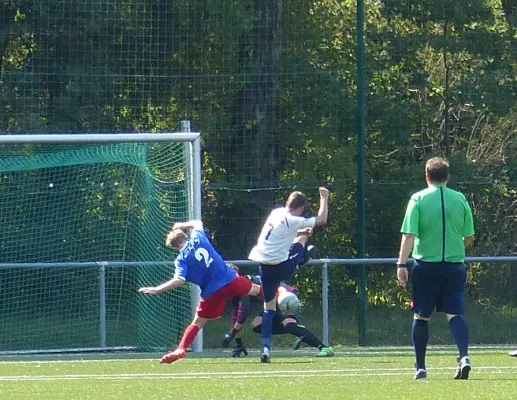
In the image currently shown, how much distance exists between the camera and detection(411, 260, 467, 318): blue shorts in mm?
10445

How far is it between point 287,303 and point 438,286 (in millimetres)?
4193

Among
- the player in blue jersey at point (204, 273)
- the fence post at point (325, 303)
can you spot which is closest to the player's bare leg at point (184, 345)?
the player in blue jersey at point (204, 273)

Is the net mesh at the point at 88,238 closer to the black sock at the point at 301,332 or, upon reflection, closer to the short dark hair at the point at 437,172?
the black sock at the point at 301,332

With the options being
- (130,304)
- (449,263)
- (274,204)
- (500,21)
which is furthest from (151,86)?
(449,263)

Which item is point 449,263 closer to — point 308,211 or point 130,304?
point 130,304

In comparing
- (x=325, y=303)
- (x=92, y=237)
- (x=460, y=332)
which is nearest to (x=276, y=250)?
(x=460, y=332)

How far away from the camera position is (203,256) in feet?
42.7

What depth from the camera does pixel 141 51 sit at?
63.5 feet

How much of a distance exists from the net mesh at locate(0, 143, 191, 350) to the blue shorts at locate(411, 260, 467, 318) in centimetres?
597

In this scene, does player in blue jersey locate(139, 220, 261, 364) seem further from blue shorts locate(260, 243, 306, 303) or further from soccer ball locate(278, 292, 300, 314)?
soccer ball locate(278, 292, 300, 314)

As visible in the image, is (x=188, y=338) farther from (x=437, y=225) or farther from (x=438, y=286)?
(x=437, y=225)

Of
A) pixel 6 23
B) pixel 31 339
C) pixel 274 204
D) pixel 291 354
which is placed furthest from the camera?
pixel 6 23

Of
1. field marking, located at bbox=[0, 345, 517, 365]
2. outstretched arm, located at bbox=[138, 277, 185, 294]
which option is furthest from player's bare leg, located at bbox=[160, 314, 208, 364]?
field marking, located at bbox=[0, 345, 517, 365]

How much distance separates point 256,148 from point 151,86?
5.62 ft
